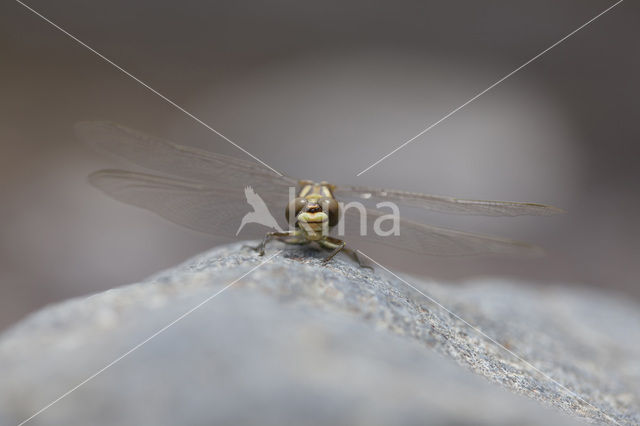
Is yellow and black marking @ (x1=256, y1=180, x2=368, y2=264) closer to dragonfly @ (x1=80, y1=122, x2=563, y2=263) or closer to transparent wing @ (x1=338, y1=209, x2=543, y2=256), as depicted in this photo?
dragonfly @ (x1=80, y1=122, x2=563, y2=263)

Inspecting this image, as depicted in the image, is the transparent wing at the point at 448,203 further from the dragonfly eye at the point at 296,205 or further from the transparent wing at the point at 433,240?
the dragonfly eye at the point at 296,205

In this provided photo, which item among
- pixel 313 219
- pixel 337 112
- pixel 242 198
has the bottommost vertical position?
pixel 313 219

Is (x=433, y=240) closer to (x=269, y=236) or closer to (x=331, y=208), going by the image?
(x=331, y=208)

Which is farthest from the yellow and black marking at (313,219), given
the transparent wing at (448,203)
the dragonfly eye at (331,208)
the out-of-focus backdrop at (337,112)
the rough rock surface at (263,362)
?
the out-of-focus backdrop at (337,112)

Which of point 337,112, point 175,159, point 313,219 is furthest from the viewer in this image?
point 337,112

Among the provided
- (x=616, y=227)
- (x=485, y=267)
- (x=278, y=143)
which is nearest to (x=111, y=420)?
(x=485, y=267)

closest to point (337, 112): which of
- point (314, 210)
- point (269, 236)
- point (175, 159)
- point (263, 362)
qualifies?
point (175, 159)
